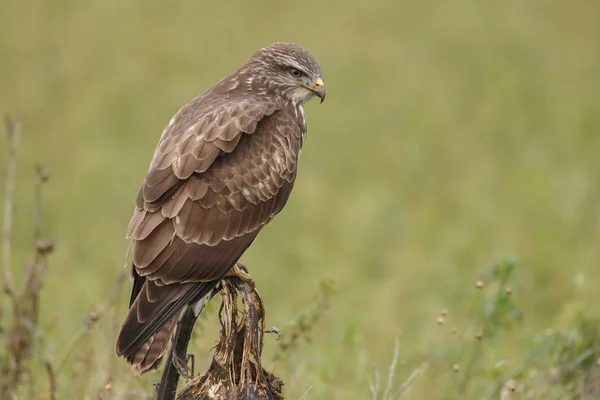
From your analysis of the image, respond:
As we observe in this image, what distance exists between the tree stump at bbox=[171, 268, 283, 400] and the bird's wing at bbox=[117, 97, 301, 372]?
0.42 metres

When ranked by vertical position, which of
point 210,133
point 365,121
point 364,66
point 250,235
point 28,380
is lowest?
point 28,380

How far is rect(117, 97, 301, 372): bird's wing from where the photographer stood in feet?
14.6

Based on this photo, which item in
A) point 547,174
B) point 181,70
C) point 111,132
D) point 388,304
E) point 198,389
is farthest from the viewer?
point 181,70

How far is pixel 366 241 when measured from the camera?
11000 mm

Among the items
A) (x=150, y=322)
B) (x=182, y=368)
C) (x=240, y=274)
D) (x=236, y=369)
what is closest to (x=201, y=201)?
(x=240, y=274)

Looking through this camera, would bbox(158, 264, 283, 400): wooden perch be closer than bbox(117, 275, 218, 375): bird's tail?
Yes

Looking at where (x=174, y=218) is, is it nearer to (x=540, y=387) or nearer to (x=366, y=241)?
(x=540, y=387)

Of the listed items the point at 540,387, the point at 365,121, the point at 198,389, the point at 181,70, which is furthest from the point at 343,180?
the point at 198,389

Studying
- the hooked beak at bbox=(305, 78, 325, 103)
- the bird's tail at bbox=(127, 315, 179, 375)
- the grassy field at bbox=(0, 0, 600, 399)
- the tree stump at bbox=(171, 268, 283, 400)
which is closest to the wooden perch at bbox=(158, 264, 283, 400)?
the tree stump at bbox=(171, 268, 283, 400)

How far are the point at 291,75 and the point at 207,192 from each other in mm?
1098

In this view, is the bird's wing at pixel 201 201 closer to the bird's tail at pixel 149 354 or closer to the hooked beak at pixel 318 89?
the bird's tail at pixel 149 354

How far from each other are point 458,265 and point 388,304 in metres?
1.58

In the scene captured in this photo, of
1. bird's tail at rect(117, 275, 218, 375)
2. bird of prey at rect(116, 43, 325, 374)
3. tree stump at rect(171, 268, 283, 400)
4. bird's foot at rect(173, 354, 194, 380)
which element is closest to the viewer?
tree stump at rect(171, 268, 283, 400)

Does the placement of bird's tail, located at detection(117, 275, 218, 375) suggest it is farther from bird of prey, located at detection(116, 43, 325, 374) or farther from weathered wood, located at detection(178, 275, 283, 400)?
weathered wood, located at detection(178, 275, 283, 400)
